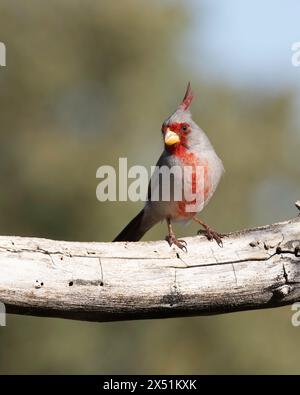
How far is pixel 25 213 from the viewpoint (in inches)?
672

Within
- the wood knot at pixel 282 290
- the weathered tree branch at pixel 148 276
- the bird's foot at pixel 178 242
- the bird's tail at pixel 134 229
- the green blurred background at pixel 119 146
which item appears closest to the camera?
the weathered tree branch at pixel 148 276

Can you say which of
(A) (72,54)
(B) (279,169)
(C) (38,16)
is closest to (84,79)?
(A) (72,54)

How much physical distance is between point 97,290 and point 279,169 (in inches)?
571

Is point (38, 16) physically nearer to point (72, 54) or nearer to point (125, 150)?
point (72, 54)

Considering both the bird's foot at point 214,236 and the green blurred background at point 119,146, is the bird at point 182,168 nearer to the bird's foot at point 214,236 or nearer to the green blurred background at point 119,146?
the bird's foot at point 214,236

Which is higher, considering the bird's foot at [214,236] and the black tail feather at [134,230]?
the black tail feather at [134,230]

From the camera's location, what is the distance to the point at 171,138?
263 inches

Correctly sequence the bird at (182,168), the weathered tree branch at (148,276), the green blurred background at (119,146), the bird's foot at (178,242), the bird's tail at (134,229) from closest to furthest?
1. the weathered tree branch at (148,276)
2. the bird's foot at (178,242)
3. the bird at (182,168)
4. the bird's tail at (134,229)
5. the green blurred background at (119,146)

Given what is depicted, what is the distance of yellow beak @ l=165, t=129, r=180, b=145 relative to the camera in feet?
21.9

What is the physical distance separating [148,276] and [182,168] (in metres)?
1.62

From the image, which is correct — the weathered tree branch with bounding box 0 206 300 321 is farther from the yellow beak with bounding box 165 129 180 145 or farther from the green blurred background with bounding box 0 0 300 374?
the green blurred background with bounding box 0 0 300 374

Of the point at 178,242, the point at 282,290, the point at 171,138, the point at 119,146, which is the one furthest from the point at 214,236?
the point at 119,146

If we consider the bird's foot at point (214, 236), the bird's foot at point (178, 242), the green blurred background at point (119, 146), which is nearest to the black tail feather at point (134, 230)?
the bird's foot at point (214, 236)

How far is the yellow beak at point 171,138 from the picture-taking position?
6684mm
